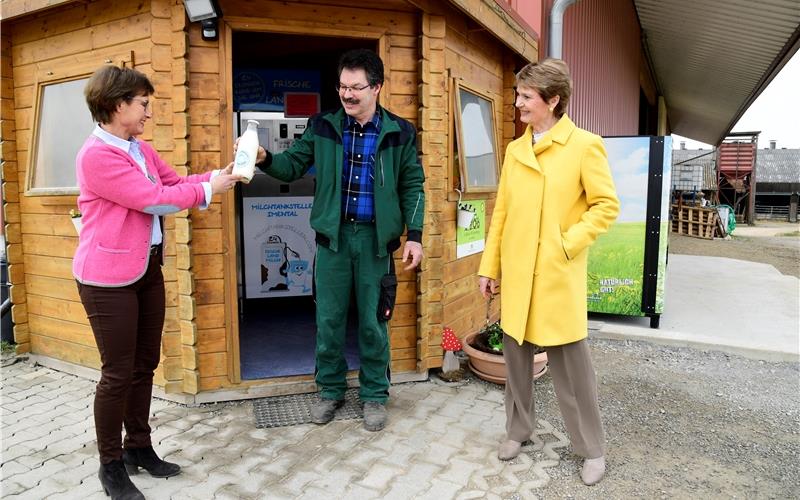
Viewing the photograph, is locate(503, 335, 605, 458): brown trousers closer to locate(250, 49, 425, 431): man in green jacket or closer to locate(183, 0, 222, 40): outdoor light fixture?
locate(250, 49, 425, 431): man in green jacket

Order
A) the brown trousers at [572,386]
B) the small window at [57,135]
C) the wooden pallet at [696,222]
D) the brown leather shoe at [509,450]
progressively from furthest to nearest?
the wooden pallet at [696,222] < the small window at [57,135] < the brown leather shoe at [509,450] < the brown trousers at [572,386]

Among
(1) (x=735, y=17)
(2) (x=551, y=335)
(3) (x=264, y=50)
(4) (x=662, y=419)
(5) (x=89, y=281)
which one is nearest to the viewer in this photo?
(5) (x=89, y=281)

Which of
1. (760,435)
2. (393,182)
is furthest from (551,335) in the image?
(760,435)

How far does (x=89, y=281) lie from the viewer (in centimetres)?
238

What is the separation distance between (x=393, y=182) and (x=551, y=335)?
1271 mm

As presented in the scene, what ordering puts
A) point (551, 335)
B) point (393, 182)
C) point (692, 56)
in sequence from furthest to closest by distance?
point (692, 56) < point (393, 182) < point (551, 335)

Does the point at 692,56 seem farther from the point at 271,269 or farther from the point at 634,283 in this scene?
the point at 271,269

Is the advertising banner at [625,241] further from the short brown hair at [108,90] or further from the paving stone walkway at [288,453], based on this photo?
the short brown hair at [108,90]

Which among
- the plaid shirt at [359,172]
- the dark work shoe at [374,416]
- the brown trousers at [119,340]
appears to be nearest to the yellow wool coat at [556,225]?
the plaid shirt at [359,172]

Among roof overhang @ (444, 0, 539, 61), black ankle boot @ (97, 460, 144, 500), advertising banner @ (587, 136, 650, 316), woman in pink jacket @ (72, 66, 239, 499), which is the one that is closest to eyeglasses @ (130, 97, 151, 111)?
woman in pink jacket @ (72, 66, 239, 499)

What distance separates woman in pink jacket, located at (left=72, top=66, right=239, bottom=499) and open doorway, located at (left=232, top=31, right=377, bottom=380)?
241cm

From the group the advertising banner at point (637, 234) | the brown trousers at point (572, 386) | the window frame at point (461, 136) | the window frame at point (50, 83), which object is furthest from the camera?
the advertising banner at point (637, 234)

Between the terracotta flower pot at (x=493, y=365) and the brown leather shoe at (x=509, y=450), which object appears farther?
the terracotta flower pot at (x=493, y=365)

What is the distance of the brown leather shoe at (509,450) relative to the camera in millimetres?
3006
